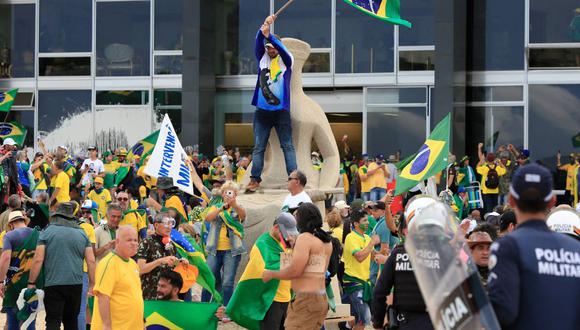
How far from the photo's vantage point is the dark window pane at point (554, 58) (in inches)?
1145

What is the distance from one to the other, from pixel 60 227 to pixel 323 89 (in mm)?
20227

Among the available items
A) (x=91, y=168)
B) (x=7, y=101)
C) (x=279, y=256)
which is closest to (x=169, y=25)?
(x=7, y=101)

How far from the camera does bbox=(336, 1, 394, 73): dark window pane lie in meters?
30.5

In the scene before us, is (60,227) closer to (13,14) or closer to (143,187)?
(143,187)

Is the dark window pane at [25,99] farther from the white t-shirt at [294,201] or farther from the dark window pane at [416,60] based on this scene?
the white t-shirt at [294,201]

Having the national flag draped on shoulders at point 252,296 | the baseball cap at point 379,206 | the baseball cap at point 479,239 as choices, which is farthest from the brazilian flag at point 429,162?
the baseball cap at point 479,239

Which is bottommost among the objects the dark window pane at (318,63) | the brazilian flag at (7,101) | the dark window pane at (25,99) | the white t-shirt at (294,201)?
the white t-shirt at (294,201)

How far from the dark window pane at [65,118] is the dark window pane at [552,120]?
12143mm

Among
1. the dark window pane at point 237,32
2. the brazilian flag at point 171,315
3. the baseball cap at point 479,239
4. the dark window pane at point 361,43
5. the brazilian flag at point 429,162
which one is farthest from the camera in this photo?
the dark window pane at point 237,32

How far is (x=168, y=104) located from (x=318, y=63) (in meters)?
4.36

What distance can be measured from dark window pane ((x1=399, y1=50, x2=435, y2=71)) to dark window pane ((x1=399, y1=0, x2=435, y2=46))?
232 millimetres

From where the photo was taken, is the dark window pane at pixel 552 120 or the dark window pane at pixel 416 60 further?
the dark window pane at pixel 416 60

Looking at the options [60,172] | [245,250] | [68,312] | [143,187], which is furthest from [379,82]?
[68,312]

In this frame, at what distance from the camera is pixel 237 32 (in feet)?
106
